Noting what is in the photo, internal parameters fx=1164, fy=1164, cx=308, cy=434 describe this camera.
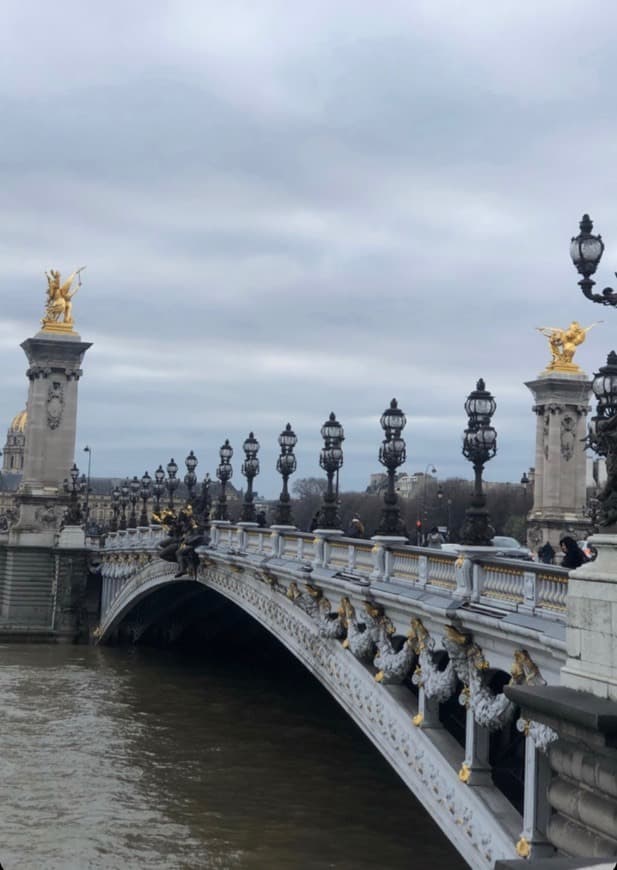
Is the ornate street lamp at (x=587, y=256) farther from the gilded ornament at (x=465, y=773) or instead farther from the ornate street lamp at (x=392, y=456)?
the ornate street lamp at (x=392, y=456)

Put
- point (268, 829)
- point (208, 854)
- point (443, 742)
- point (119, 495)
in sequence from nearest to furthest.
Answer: point (443, 742)
point (208, 854)
point (268, 829)
point (119, 495)

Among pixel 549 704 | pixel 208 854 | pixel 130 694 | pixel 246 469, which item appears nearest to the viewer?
pixel 549 704

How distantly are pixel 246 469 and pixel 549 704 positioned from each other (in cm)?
2226


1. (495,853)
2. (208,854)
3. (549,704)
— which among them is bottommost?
(208,854)

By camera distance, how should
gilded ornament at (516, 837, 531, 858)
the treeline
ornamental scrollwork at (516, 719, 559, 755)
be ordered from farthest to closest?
the treeline, gilded ornament at (516, 837, 531, 858), ornamental scrollwork at (516, 719, 559, 755)

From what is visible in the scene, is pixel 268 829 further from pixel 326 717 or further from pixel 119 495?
pixel 119 495

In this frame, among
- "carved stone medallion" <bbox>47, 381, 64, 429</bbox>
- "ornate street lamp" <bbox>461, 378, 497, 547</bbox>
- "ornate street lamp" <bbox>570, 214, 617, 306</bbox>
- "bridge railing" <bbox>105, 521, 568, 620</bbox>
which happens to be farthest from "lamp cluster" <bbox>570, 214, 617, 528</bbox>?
"carved stone medallion" <bbox>47, 381, 64, 429</bbox>

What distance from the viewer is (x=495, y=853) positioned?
1380 centimetres

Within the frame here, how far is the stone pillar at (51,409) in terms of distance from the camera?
65.8 m

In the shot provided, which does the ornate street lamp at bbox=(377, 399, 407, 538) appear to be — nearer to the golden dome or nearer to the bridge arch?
the bridge arch

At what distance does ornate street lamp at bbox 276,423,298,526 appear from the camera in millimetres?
27953

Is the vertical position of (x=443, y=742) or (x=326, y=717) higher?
(x=443, y=742)

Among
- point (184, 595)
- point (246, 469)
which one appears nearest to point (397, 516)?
point (246, 469)

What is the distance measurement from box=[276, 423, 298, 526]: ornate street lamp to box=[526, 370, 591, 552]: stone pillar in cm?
2612
